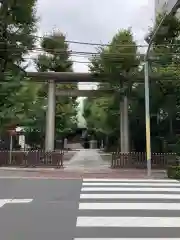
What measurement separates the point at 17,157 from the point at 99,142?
52608 millimetres

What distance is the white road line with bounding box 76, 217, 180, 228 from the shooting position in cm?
791

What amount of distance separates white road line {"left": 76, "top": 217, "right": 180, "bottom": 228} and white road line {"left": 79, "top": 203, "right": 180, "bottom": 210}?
1165mm

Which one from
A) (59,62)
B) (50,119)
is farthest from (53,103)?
(59,62)

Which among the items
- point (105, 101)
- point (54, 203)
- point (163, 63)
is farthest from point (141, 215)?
point (105, 101)

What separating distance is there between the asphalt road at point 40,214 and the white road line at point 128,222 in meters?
0.28

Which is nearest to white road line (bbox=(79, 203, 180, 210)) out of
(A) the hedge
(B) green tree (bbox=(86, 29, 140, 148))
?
(A) the hedge

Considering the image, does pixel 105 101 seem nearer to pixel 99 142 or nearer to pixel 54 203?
pixel 54 203

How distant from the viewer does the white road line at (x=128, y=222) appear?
Answer: 791 centimetres

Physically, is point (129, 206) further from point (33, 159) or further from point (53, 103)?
point (53, 103)

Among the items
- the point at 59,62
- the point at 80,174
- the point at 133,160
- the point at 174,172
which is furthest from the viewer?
the point at 59,62

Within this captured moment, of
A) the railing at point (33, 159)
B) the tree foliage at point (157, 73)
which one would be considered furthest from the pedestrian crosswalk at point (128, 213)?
the tree foliage at point (157, 73)

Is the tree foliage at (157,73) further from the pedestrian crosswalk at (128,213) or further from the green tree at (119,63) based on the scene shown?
the pedestrian crosswalk at (128,213)

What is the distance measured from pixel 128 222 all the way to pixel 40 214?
204 cm

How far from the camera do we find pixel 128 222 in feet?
26.7
